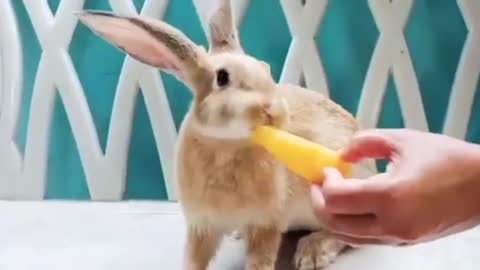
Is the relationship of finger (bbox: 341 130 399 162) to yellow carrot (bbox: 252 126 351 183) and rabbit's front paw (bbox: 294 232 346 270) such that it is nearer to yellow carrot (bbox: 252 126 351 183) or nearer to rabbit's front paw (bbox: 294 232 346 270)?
yellow carrot (bbox: 252 126 351 183)

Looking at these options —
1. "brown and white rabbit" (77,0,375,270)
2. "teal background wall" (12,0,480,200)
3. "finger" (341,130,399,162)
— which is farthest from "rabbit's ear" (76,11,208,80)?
"teal background wall" (12,0,480,200)

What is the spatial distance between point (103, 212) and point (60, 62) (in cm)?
16

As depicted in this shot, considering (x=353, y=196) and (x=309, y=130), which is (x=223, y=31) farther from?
(x=353, y=196)

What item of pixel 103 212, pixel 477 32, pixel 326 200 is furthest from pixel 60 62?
pixel 326 200

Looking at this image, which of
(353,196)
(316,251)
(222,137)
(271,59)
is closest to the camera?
(353,196)

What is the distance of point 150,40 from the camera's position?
0.70 m

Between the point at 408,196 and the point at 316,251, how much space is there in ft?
0.74

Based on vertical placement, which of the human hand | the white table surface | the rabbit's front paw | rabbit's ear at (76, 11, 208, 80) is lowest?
the white table surface

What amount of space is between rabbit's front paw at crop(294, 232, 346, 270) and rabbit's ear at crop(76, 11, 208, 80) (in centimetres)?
18

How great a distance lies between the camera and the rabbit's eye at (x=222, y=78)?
2.24 feet

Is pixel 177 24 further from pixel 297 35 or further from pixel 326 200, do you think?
pixel 326 200

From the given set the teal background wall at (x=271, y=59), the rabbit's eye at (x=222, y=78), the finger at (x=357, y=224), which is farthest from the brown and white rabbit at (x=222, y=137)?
the teal background wall at (x=271, y=59)

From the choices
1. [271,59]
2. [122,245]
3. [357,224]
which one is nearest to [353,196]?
[357,224]

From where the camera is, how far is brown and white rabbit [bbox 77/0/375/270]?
0.68 metres
